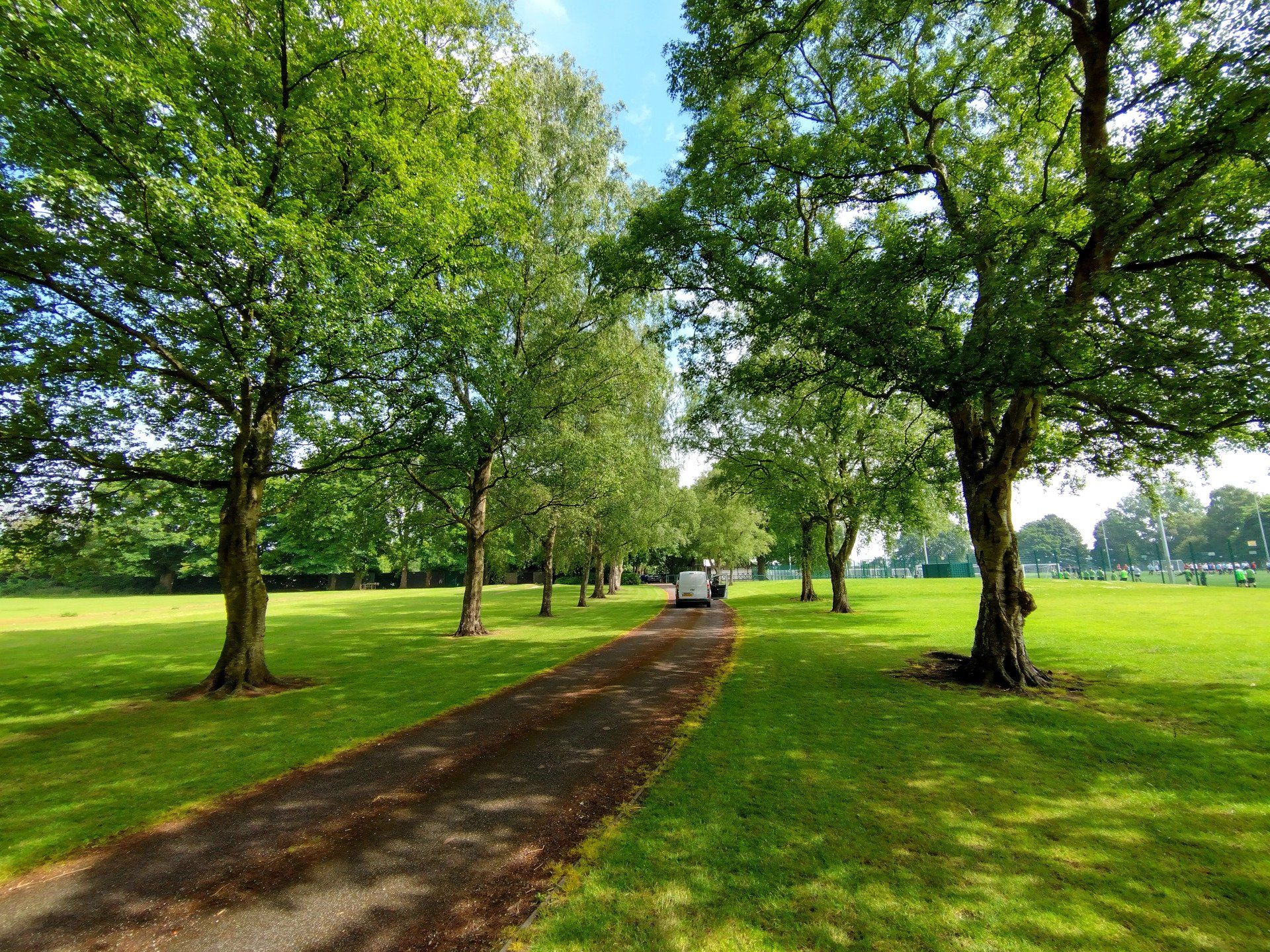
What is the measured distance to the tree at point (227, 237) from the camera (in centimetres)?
843

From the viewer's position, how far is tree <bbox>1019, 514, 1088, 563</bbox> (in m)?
130

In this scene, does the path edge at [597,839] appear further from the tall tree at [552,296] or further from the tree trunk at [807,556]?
the tree trunk at [807,556]

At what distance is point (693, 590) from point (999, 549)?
896 inches

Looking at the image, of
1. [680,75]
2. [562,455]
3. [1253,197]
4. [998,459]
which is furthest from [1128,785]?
[562,455]

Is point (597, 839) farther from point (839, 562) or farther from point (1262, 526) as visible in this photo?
point (1262, 526)

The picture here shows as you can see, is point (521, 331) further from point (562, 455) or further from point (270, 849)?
point (270, 849)

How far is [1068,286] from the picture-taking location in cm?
934

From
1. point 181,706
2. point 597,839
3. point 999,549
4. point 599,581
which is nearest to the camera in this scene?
point 597,839

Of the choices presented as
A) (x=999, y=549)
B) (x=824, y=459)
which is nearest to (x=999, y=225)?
(x=999, y=549)

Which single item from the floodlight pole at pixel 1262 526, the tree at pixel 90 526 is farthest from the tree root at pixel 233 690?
the floodlight pole at pixel 1262 526

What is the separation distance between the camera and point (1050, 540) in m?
134

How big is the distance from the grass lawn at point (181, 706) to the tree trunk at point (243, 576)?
100 centimetres

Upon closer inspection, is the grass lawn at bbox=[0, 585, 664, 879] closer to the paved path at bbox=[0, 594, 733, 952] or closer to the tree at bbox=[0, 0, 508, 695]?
the paved path at bbox=[0, 594, 733, 952]

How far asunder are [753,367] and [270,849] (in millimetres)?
12748
